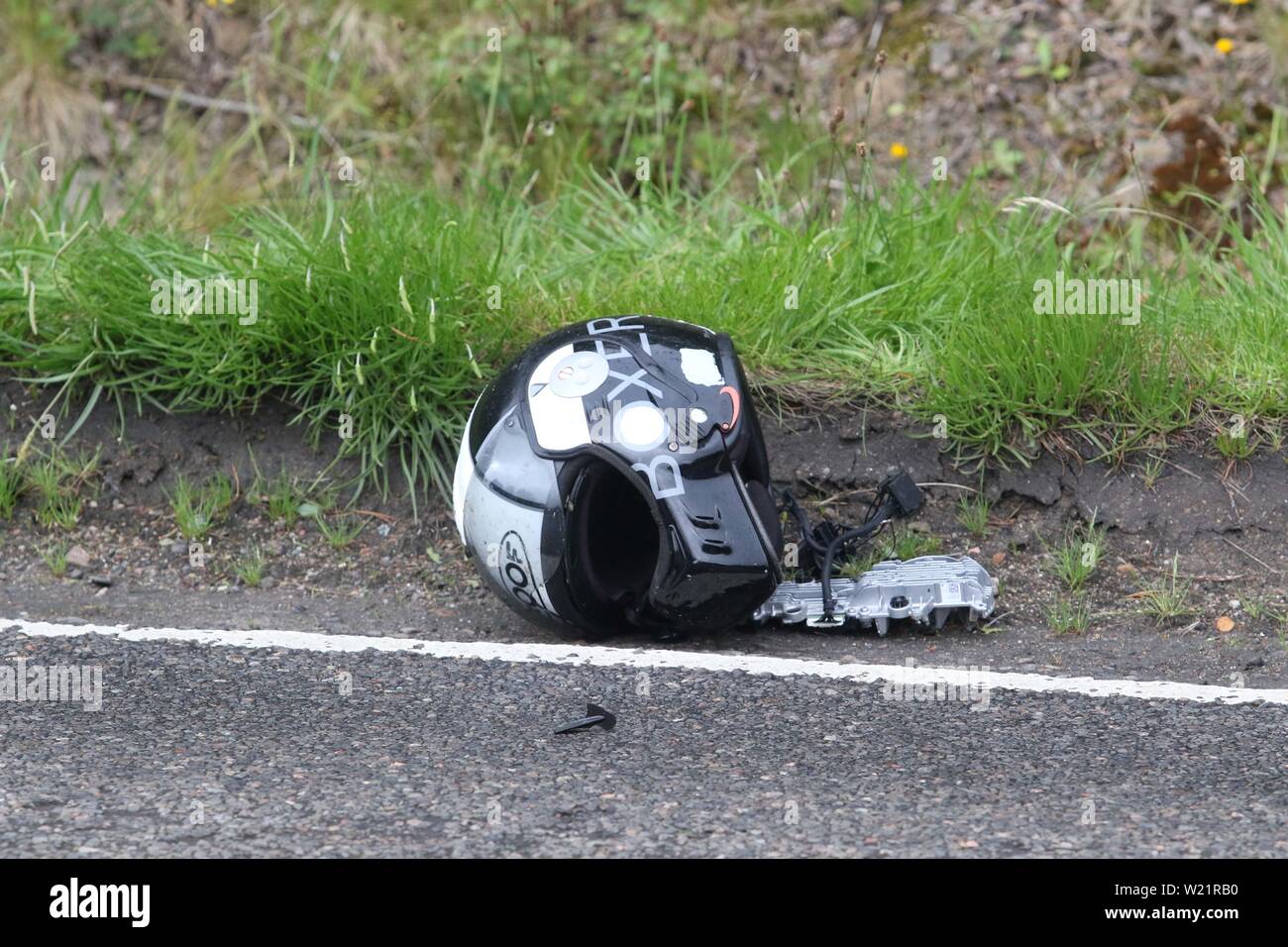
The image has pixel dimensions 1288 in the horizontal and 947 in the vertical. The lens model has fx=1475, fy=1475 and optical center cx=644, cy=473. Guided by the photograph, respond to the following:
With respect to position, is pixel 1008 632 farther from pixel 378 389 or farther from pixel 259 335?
pixel 259 335

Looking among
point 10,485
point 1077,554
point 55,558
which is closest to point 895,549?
point 1077,554

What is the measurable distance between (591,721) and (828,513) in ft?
5.39

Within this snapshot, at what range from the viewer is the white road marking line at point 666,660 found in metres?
3.94

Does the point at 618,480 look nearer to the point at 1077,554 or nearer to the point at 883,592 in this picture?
the point at 883,592

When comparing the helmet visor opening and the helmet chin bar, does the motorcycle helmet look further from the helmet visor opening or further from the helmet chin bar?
the helmet chin bar

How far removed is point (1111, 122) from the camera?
7.35m

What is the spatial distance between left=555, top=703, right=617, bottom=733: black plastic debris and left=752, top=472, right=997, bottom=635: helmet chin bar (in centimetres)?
80

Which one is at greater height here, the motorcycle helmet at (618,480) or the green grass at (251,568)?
the motorcycle helmet at (618,480)

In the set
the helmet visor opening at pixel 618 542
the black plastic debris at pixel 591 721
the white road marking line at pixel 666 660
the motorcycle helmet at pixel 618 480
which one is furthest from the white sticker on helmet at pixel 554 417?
the black plastic debris at pixel 591 721

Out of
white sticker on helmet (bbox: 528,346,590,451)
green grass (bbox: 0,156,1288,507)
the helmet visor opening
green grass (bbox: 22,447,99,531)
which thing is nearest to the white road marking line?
the helmet visor opening

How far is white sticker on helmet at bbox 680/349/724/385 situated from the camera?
4.16 m

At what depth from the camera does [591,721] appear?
3.67 m

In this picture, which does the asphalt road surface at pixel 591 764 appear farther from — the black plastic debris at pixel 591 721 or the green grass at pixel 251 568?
the green grass at pixel 251 568

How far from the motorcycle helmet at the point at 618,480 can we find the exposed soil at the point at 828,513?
0.92 feet
